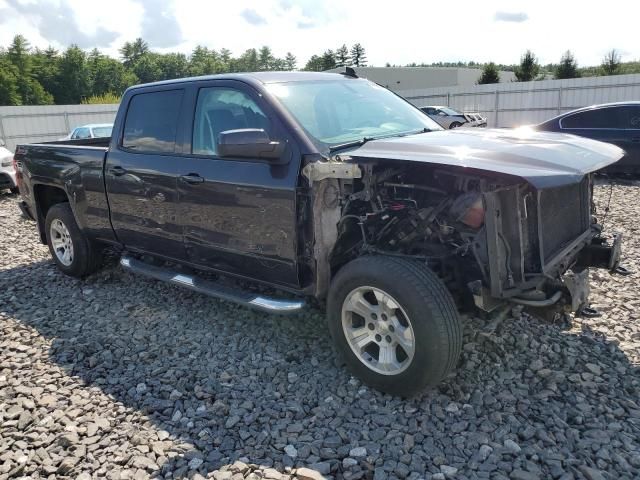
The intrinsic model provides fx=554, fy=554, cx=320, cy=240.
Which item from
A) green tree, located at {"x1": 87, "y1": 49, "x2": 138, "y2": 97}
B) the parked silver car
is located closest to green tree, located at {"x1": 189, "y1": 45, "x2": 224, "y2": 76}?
green tree, located at {"x1": 87, "y1": 49, "x2": 138, "y2": 97}

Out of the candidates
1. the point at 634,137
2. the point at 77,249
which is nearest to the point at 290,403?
the point at 77,249

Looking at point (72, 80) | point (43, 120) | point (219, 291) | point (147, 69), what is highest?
point (147, 69)

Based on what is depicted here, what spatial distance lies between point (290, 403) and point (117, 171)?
2.68m

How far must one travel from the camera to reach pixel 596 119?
10.7 meters

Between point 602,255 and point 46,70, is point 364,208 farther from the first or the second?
point 46,70

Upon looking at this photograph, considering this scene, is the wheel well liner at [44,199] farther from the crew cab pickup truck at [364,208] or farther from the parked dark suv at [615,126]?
the parked dark suv at [615,126]

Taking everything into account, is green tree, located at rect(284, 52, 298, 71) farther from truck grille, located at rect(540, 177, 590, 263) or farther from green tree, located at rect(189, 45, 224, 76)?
truck grille, located at rect(540, 177, 590, 263)

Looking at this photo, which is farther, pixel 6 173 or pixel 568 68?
pixel 568 68

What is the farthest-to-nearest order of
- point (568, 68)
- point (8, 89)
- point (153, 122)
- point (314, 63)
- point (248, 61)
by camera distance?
1. point (248, 61)
2. point (314, 63)
3. point (8, 89)
4. point (568, 68)
5. point (153, 122)

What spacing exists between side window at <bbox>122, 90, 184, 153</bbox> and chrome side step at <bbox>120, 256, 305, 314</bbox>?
100 cm

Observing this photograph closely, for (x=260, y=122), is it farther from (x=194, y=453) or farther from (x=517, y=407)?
(x=517, y=407)

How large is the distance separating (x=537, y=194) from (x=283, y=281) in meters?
1.72

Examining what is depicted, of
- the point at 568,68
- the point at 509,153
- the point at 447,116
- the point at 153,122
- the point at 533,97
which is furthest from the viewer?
the point at 568,68

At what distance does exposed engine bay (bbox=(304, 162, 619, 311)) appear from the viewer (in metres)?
3.08
